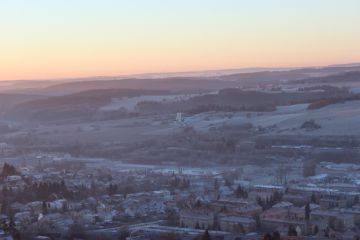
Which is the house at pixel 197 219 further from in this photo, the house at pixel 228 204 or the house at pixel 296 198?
the house at pixel 296 198

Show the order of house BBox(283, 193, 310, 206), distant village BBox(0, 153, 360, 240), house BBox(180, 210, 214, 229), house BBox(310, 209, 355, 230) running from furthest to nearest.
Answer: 1. house BBox(283, 193, 310, 206)
2. house BBox(180, 210, 214, 229)
3. house BBox(310, 209, 355, 230)
4. distant village BBox(0, 153, 360, 240)

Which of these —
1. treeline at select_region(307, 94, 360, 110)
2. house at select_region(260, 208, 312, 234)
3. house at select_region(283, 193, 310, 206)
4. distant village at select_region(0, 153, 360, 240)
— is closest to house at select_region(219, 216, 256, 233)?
distant village at select_region(0, 153, 360, 240)

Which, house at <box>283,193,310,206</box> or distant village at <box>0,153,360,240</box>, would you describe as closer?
distant village at <box>0,153,360,240</box>

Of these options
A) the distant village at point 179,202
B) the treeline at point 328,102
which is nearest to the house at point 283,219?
the distant village at point 179,202

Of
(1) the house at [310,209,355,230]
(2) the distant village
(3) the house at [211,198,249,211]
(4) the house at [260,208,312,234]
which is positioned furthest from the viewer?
(3) the house at [211,198,249,211]

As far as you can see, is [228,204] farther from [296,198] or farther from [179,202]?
[296,198]

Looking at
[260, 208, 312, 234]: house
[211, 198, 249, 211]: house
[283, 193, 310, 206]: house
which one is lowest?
[283, 193, 310, 206]: house

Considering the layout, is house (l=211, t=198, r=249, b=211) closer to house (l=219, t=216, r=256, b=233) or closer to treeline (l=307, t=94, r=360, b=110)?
house (l=219, t=216, r=256, b=233)
